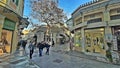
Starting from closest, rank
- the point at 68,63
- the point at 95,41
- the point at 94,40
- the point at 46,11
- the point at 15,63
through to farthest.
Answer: the point at 15,63
the point at 68,63
the point at 95,41
the point at 94,40
the point at 46,11

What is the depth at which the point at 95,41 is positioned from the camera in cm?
1511

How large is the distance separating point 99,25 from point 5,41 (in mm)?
10173

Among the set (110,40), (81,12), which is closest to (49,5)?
(81,12)

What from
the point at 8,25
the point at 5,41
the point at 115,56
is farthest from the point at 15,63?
the point at 115,56

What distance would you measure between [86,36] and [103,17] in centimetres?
373

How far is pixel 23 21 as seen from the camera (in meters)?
15.1

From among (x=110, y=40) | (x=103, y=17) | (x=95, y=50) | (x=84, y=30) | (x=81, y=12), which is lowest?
(x=95, y=50)

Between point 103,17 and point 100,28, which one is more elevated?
point 103,17

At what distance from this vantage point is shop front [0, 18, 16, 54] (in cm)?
1129

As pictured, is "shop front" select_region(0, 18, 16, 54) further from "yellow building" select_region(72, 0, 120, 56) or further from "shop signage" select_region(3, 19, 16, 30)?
"yellow building" select_region(72, 0, 120, 56)

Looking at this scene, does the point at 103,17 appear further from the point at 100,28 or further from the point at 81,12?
the point at 81,12

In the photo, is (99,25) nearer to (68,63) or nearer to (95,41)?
(95,41)

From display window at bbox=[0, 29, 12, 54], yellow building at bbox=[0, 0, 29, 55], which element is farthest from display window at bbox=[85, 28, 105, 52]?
display window at bbox=[0, 29, 12, 54]

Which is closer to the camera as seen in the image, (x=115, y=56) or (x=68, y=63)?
(x=68, y=63)
